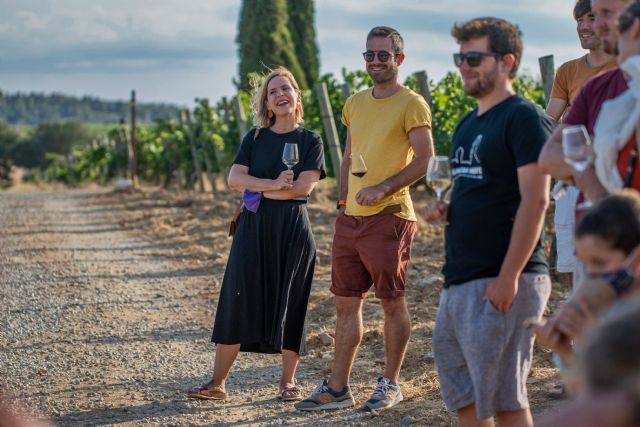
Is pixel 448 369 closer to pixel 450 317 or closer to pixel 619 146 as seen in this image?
pixel 450 317

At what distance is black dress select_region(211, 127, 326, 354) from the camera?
608 cm

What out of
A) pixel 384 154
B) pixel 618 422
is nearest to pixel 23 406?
pixel 384 154

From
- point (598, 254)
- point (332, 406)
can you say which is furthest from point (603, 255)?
point (332, 406)

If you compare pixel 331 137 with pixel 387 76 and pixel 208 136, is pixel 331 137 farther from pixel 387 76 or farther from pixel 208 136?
pixel 208 136

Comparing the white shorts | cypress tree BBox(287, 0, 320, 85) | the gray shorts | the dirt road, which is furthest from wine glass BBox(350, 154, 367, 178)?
cypress tree BBox(287, 0, 320, 85)

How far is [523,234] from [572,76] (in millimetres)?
2162

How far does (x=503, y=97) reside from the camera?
13.2 feet

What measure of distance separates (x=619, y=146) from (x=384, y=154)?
2316 mm

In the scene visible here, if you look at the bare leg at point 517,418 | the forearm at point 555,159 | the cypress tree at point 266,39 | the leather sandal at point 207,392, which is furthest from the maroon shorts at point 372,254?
the cypress tree at point 266,39

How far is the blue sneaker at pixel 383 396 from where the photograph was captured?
5746 millimetres

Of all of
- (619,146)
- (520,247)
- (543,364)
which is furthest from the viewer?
(543,364)

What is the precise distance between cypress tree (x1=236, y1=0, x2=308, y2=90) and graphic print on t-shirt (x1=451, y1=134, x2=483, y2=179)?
3588 cm

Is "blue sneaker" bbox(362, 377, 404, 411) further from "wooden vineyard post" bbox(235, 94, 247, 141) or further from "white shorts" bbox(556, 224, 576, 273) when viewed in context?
"wooden vineyard post" bbox(235, 94, 247, 141)

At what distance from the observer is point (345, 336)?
5.83m
